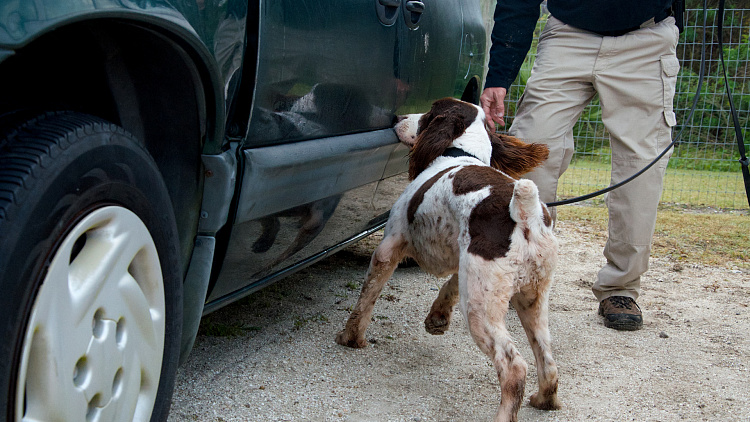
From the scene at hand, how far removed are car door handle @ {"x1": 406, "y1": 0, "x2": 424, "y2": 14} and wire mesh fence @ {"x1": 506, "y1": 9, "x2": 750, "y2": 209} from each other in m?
5.90

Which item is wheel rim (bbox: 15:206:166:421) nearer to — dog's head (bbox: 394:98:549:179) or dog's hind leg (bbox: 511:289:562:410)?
dog's hind leg (bbox: 511:289:562:410)

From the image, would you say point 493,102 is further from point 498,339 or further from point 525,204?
point 498,339

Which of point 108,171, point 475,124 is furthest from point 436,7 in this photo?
point 108,171

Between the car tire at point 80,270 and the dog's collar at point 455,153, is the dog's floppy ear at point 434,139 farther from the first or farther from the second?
the car tire at point 80,270

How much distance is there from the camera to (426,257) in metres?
3.02

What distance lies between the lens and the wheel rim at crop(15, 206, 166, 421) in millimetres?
1240

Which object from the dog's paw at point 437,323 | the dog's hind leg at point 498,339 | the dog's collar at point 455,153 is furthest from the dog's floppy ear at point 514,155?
the dog's hind leg at point 498,339

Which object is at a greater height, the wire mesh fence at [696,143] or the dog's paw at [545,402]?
the dog's paw at [545,402]

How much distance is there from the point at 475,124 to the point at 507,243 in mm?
981

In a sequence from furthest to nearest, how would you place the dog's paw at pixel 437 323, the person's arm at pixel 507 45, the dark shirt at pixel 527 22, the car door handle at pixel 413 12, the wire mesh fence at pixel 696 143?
the wire mesh fence at pixel 696 143, the person's arm at pixel 507 45, the dark shirt at pixel 527 22, the dog's paw at pixel 437 323, the car door handle at pixel 413 12

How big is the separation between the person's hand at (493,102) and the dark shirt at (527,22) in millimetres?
35

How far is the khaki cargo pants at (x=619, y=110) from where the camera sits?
11.9 ft

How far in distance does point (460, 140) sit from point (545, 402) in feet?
4.04

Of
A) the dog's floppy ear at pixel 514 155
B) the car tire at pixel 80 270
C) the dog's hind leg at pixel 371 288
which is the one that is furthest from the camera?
the dog's floppy ear at pixel 514 155
